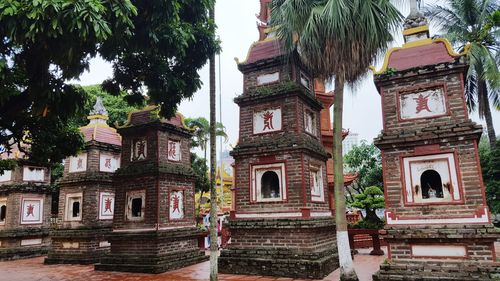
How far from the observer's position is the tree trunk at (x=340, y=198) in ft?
27.9

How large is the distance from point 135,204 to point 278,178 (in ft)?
18.7

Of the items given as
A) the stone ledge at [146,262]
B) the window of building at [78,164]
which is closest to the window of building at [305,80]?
the stone ledge at [146,262]

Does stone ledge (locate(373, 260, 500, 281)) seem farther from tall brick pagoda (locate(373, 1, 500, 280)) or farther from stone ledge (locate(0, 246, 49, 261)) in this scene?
stone ledge (locate(0, 246, 49, 261))

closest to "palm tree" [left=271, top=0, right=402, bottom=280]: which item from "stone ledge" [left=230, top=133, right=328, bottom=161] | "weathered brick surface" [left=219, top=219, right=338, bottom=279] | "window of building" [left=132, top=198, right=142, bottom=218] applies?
"weathered brick surface" [left=219, top=219, right=338, bottom=279]

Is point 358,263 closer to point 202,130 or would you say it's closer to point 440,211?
point 440,211

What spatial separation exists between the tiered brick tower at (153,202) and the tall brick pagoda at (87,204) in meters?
2.38

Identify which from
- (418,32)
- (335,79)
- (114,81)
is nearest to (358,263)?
(335,79)

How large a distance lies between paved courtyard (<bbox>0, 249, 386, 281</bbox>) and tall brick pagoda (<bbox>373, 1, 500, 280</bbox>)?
1.79 metres

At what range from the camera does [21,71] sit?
737 centimetres

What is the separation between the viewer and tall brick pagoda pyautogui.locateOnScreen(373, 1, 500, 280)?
7992mm

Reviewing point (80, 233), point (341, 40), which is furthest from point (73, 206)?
point (341, 40)

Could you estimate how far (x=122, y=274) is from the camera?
11961 millimetres

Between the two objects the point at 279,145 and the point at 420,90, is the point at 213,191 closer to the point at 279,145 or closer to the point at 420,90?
the point at 279,145

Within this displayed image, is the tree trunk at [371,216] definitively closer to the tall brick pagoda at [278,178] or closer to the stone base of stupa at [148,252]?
the tall brick pagoda at [278,178]
